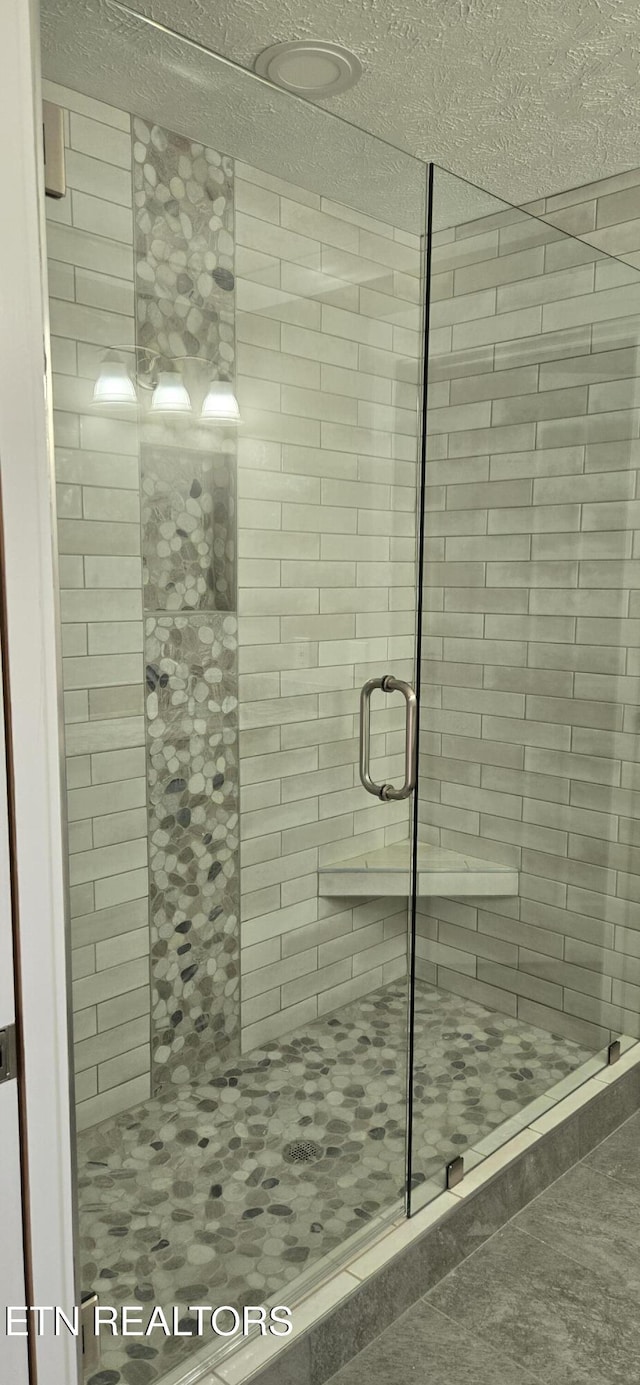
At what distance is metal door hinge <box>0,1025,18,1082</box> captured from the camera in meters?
1.09

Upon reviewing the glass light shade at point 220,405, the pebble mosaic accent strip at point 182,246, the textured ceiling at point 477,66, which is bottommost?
the glass light shade at point 220,405

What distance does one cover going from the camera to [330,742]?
1.67 meters

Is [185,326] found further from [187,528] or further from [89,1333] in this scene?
[89,1333]

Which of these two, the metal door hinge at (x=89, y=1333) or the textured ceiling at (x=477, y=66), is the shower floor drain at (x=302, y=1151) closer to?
the metal door hinge at (x=89, y=1333)

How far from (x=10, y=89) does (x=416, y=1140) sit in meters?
1.93

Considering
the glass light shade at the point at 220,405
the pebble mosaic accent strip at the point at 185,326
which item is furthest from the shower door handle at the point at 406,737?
the glass light shade at the point at 220,405

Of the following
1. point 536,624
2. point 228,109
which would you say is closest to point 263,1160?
point 536,624

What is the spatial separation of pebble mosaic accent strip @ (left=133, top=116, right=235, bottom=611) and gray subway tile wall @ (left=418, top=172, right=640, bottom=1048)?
498 millimetres

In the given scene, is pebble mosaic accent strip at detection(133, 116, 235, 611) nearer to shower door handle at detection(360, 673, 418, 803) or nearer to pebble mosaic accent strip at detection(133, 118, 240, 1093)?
pebble mosaic accent strip at detection(133, 118, 240, 1093)

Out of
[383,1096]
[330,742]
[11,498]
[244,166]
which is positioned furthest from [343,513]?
[383,1096]

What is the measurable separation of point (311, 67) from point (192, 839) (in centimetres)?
176

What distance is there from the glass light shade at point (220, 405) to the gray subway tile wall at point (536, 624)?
478mm

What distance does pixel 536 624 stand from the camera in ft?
7.03

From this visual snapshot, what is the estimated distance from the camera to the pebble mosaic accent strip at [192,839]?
141 centimetres
